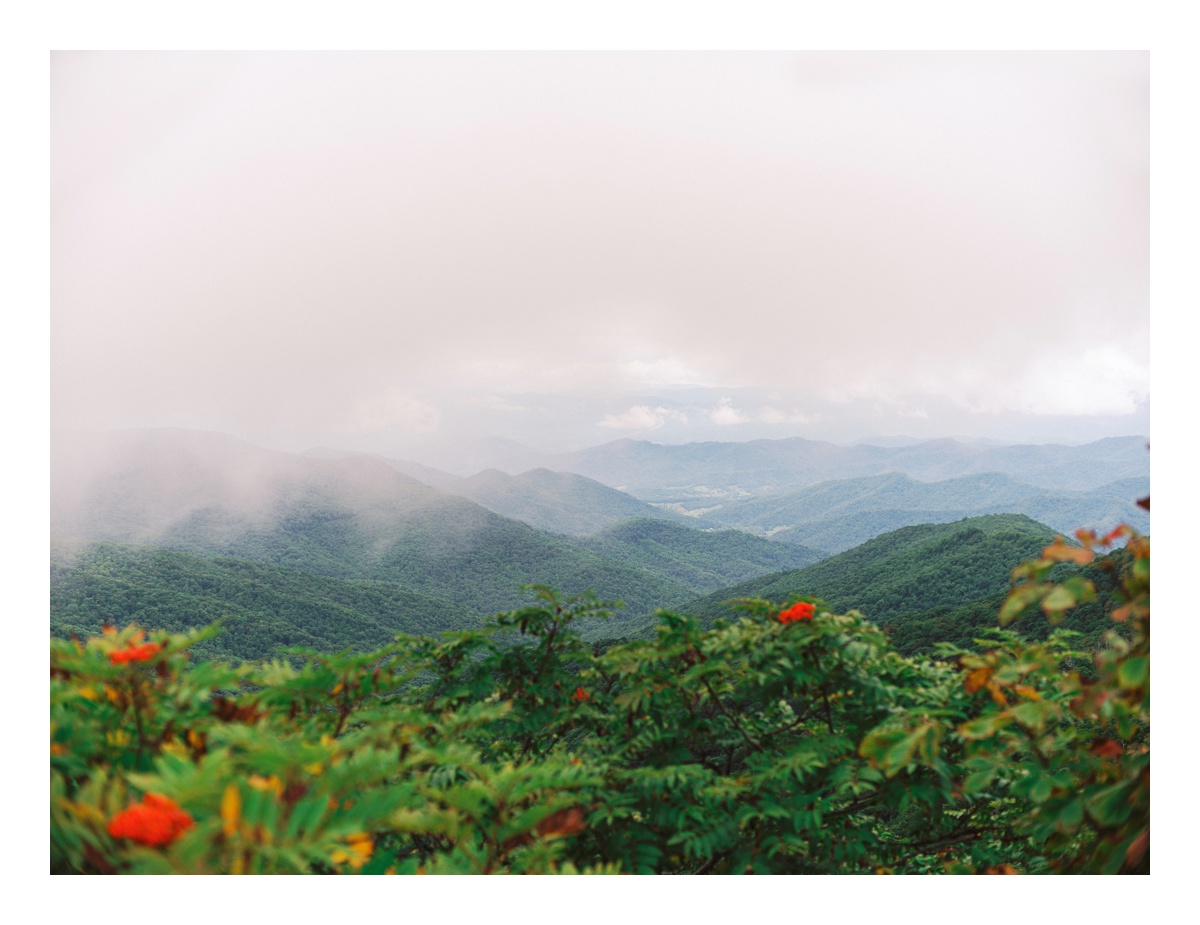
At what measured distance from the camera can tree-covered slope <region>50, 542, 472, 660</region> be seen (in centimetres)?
2602

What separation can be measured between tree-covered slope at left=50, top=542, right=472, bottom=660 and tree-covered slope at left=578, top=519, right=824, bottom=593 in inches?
965

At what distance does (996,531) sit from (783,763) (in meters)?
28.6

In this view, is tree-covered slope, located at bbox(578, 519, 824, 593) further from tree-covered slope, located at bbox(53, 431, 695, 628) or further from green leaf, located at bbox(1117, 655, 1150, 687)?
green leaf, located at bbox(1117, 655, 1150, 687)

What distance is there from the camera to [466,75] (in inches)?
144

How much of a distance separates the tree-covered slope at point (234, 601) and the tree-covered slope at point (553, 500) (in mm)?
36873

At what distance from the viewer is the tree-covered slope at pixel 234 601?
85.4 feet

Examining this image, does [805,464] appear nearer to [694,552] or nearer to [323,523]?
[694,552]

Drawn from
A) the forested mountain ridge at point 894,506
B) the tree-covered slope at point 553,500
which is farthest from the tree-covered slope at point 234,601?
the forested mountain ridge at point 894,506

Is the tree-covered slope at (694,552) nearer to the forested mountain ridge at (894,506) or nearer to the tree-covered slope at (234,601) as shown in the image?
the forested mountain ridge at (894,506)

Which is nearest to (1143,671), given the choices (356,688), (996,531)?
(356,688)

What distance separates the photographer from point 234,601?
2995cm

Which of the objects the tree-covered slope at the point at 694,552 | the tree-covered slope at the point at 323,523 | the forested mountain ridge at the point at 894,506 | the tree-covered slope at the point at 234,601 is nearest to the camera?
the tree-covered slope at the point at 234,601

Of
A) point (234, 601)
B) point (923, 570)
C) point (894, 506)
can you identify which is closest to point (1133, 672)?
point (923, 570)

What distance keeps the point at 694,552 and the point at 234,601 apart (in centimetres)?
4241
